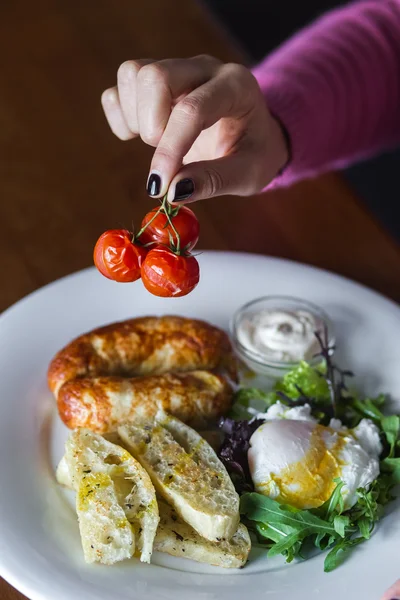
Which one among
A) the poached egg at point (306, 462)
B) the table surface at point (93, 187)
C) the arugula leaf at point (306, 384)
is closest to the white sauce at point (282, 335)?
the arugula leaf at point (306, 384)

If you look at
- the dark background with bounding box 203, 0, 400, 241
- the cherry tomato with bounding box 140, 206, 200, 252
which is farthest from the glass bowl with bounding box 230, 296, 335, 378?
the dark background with bounding box 203, 0, 400, 241

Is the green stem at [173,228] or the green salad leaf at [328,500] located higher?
the green stem at [173,228]

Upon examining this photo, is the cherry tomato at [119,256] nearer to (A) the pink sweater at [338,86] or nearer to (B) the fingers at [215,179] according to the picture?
(B) the fingers at [215,179]

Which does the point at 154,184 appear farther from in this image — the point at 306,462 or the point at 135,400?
the point at 306,462

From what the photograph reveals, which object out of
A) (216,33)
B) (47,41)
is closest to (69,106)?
(47,41)

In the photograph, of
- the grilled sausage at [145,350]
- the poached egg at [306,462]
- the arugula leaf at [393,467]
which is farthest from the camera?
the grilled sausage at [145,350]

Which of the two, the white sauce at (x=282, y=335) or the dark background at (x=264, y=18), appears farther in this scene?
the dark background at (x=264, y=18)

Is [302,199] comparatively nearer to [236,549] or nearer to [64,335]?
[64,335]

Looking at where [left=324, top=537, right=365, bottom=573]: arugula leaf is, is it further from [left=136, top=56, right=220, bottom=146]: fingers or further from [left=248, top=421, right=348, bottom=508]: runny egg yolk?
[left=136, top=56, right=220, bottom=146]: fingers
